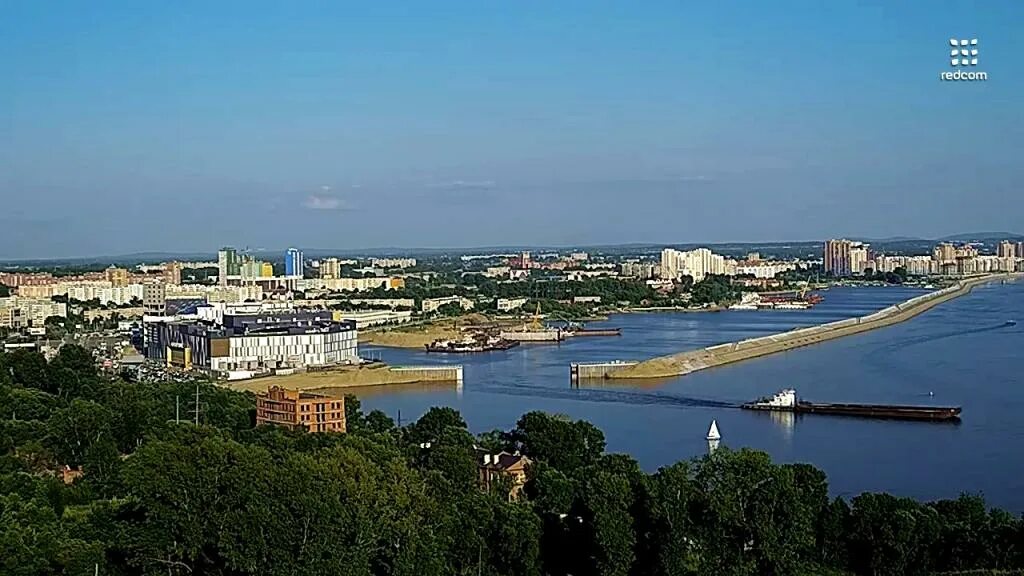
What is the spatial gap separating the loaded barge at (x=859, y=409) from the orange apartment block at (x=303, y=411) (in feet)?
12.8

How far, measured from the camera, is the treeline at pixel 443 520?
13.5 ft

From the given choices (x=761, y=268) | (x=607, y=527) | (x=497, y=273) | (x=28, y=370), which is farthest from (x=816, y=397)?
(x=497, y=273)

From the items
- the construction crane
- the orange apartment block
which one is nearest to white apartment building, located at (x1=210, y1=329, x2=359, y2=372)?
the construction crane

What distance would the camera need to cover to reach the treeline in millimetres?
4105

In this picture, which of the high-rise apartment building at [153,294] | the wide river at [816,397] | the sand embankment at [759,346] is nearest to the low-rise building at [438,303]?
the high-rise apartment building at [153,294]

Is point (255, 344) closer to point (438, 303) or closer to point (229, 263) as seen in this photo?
point (438, 303)

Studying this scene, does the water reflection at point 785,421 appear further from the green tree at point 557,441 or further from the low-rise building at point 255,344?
the low-rise building at point 255,344

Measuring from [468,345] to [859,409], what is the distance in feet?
26.0

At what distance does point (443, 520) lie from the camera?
4.54 m

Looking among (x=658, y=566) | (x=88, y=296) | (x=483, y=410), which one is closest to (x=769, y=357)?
(x=483, y=410)

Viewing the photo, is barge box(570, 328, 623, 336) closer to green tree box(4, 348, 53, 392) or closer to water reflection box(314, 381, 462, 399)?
water reflection box(314, 381, 462, 399)

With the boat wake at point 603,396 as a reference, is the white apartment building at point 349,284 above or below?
above

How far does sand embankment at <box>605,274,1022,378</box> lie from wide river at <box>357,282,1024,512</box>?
0.25 meters

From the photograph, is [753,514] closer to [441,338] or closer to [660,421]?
[660,421]
